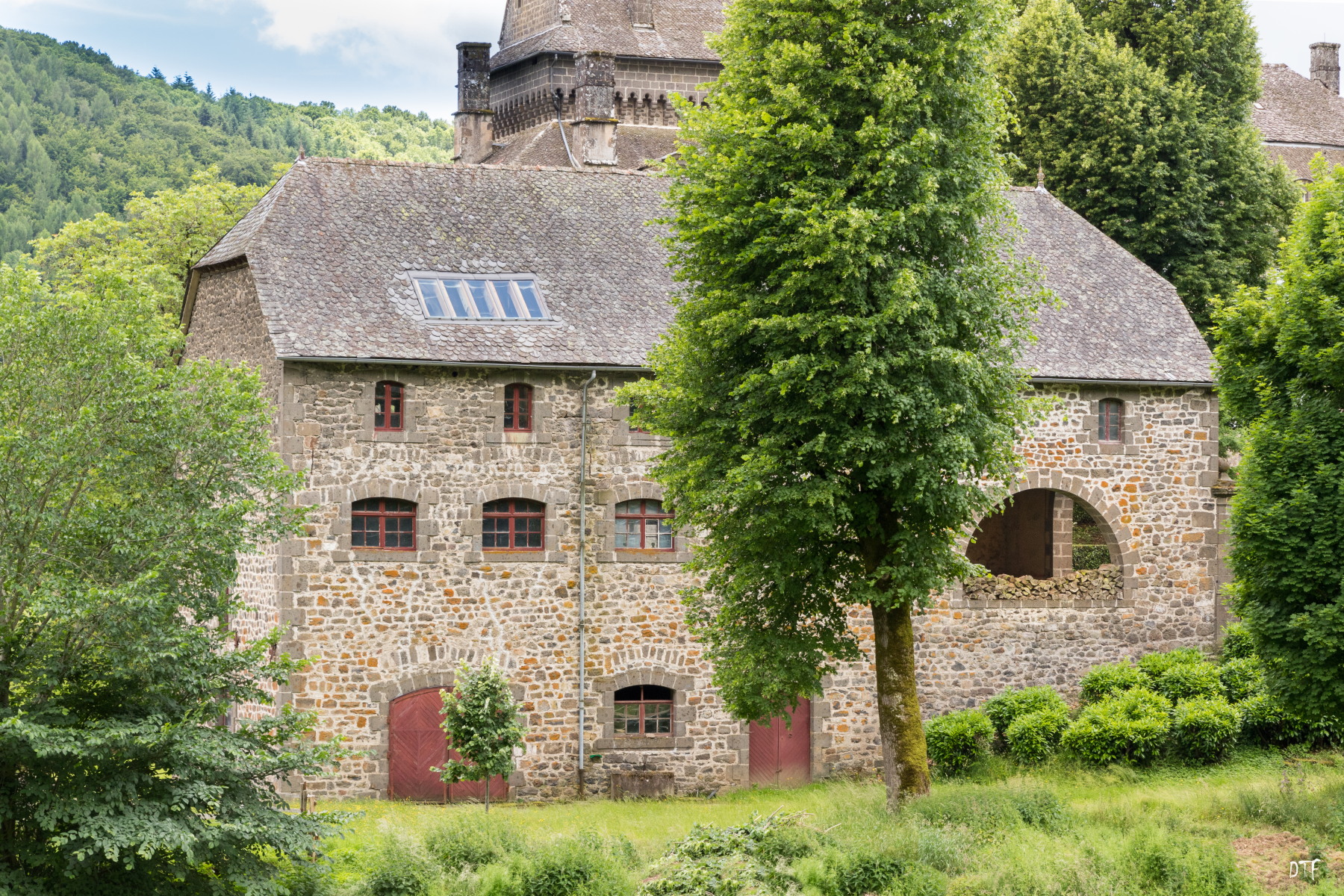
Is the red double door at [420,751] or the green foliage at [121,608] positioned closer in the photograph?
→ the green foliage at [121,608]

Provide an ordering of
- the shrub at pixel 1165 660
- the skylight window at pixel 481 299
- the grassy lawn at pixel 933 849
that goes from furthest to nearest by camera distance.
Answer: the shrub at pixel 1165 660 → the skylight window at pixel 481 299 → the grassy lawn at pixel 933 849

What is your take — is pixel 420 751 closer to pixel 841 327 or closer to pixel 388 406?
pixel 388 406

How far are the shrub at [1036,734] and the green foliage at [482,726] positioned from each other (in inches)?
322

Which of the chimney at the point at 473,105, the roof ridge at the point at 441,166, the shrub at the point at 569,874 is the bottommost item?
the shrub at the point at 569,874

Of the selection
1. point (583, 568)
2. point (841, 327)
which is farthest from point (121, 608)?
point (583, 568)

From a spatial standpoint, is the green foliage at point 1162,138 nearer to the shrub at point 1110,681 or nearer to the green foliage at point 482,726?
the shrub at point 1110,681

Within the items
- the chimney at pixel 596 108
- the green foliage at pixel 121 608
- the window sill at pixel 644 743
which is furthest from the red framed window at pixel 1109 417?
the chimney at pixel 596 108

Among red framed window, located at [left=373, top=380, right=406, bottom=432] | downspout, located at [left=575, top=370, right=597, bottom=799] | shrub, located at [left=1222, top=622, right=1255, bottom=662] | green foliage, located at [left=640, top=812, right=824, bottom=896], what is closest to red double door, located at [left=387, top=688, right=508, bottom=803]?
downspout, located at [left=575, top=370, right=597, bottom=799]

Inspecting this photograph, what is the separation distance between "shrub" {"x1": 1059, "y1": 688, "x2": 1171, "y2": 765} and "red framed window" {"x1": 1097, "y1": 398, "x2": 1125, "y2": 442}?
4.77 meters

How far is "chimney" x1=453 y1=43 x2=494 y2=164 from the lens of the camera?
4288cm

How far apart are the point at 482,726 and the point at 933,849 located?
711cm

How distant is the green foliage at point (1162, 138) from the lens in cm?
3238

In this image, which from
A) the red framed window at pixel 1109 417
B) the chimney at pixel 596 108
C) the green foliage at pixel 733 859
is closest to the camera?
the green foliage at pixel 733 859

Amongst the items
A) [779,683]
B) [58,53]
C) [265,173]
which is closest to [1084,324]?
[779,683]
